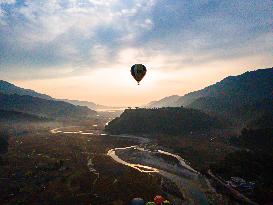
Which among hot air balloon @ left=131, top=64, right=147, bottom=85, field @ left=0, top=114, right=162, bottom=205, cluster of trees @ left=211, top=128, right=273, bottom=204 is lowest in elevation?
field @ left=0, top=114, right=162, bottom=205

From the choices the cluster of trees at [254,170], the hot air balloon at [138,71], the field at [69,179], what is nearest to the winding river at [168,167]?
the field at [69,179]

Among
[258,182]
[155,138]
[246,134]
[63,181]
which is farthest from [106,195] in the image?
[155,138]

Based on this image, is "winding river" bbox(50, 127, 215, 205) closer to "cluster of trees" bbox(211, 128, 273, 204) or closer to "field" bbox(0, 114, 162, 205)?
"field" bbox(0, 114, 162, 205)

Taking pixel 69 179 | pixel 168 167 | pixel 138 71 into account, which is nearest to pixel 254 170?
pixel 168 167

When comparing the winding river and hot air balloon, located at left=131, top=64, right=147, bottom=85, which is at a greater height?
hot air balloon, located at left=131, top=64, right=147, bottom=85

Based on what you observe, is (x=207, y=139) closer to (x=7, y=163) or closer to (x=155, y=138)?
(x=155, y=138)

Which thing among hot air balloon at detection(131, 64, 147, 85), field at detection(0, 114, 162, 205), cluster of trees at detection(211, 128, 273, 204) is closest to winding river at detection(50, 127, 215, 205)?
field at detection(0, 114, 162, 205)

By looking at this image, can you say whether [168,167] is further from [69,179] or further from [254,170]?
[69,179]

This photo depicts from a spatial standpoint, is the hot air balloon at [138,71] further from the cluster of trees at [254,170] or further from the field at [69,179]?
the cluster of trees at [254,170]

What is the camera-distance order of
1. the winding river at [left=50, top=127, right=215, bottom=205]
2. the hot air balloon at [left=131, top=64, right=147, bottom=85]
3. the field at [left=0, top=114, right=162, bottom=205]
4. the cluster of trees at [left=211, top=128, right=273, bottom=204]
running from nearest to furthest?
the cluster of trees at [left=211, top=128, right=273, bottom=204]
the field at [left=0, top=114, right=162, bottom=205]
the winding river at [left=50, top=127, right=215, bottom=205]
the hot air balloon at [left=131, top=64, right=147, bottom=85]
